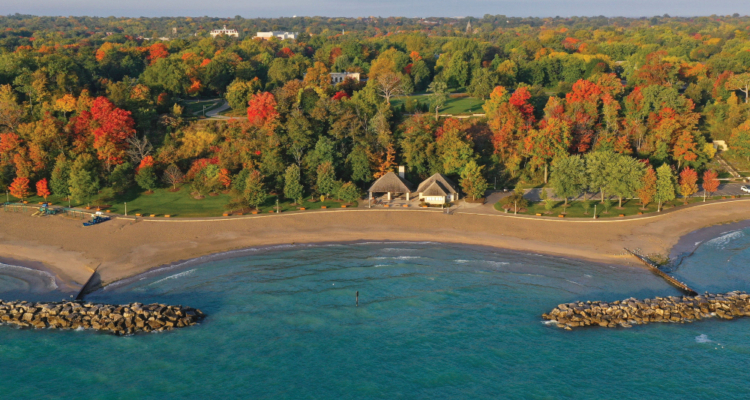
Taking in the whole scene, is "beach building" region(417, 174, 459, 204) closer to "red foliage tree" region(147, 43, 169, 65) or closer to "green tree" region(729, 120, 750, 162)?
"green tree" region(729, 120, 750, 162)

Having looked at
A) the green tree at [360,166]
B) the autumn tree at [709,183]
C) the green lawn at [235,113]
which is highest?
the green lawn at [235,113]

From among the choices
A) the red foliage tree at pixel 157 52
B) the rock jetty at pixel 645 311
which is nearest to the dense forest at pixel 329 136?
the rock jetty at pixel 645 311

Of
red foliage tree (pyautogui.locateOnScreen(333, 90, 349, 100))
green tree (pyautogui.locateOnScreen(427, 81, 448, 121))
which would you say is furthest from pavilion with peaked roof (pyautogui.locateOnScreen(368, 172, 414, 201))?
red foliage tree (pyautogui.locateOnScreen(333, 90, 349, 100))

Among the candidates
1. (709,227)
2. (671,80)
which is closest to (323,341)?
(709,227)

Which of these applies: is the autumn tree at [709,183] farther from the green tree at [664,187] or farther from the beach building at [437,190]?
the beach building at [437,190]

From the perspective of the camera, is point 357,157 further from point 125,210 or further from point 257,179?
point 125,210

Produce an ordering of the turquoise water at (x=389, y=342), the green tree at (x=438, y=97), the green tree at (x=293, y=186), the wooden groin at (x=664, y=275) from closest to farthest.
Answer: the turquoise water at (x=389, y=342), the wooden groin at (x=664, y=275), the green tree at (x=293, y=186), the green tree at (x=438, y=97)

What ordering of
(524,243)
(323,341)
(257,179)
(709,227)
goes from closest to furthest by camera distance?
1. (323,341)
2. (524,243)
3. (709,227)
4. (257,179)
